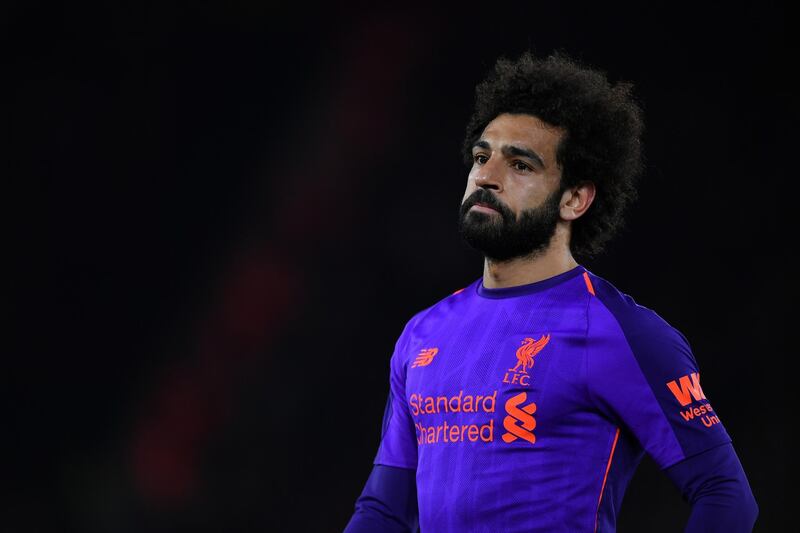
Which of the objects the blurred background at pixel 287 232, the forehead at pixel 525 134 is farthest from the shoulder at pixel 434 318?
the blurred background at pixel 287 232

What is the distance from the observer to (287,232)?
4016mm

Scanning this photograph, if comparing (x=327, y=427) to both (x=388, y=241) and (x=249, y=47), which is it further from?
(x=249, y=47)

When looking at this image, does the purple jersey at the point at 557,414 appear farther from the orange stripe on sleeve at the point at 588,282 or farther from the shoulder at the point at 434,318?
the shoulder at the point at 434,318

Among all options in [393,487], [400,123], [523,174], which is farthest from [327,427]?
[523,174]

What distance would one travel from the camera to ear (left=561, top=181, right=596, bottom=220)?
2.11 meters

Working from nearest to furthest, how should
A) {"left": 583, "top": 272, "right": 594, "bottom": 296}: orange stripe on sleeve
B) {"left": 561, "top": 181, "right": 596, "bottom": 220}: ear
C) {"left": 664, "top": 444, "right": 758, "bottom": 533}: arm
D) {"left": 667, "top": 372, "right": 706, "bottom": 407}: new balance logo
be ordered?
{"left": 664, "top": 444, "right": 758, "bottom": 533}: arm
{"left": 667, "top": 372, "right": 706, "bottom": 407}: new balance logo
{"left": 583, "top": 272, "right": 594, "bottom": 296}: orange stripe on sleeve
{"left": 561, "top": 181, "right": 596, "bottom": 220}: ear

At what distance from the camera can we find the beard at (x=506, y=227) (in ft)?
6.68

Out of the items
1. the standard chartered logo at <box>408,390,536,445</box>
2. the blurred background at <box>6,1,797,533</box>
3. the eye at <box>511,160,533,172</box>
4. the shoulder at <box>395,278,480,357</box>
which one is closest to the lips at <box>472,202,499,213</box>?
the eye at <box>511,160,533,172</box>

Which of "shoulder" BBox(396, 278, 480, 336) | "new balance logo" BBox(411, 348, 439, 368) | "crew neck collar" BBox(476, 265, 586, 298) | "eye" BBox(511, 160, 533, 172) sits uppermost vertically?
"eye" BBox(511, 160, 533, 172)

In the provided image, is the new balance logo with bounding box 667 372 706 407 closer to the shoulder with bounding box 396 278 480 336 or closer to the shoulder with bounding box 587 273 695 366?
the shoulder with bounding box 587 273 695 366

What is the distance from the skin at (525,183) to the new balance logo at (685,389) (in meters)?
0.35

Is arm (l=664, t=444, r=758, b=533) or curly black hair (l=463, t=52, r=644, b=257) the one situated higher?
curly black hair (l=463, t=52, r=644, b=257)

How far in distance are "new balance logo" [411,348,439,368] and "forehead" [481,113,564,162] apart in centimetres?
43

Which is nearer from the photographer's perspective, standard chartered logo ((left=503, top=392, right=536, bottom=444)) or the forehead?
standard chartered logo ((left=503, top=392, right=536, bottom=444))
